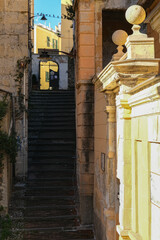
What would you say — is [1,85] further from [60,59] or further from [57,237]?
[60,59]

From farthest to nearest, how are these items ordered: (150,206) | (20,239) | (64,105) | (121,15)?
(64,105), (121,15), (20,239), (150,206)

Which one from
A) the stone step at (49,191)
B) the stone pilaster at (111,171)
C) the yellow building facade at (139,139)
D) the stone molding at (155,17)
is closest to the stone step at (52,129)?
the stone step at (49,191)

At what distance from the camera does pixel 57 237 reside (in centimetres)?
820

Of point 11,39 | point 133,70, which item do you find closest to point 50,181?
point 11,39

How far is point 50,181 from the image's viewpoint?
36.6 feet

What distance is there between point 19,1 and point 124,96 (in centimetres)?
861

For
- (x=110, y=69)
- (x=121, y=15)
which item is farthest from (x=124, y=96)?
(x=121, y=15)

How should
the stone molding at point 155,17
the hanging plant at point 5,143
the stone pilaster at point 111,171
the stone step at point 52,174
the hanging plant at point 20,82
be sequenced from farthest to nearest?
the hanging plant at point 20,82 < the stone step at point 52,174 < the hanging plant at point 5,143 < the stone pilaster at point 111,171 < the stone molding at point 155,17

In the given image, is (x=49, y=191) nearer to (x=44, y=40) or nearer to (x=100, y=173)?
(x=100, y=173)

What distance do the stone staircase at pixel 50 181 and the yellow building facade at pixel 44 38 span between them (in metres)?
19.8

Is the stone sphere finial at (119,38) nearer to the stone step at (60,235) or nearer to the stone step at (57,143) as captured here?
the stone step at (60,235)

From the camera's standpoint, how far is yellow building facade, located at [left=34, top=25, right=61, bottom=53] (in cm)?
3481

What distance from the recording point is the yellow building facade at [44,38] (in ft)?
114

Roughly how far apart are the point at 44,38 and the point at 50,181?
27.4 meters
